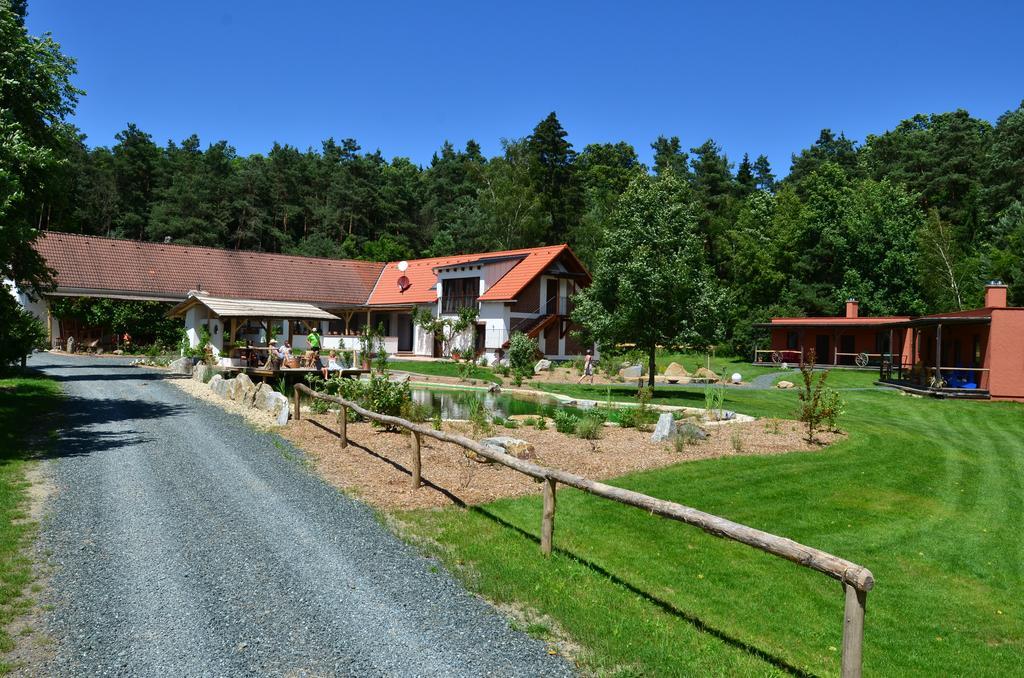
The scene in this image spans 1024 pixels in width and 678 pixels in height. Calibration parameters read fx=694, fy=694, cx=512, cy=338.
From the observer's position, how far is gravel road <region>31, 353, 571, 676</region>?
5.04 m

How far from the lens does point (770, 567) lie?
25.7 ft

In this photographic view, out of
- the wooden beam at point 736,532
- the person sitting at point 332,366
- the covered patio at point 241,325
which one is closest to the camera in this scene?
the wooden beam at point 736,532

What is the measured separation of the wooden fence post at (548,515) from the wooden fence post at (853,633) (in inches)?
133

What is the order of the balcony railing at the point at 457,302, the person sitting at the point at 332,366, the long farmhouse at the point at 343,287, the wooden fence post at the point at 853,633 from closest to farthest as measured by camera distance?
1. the wooden fence post at the point at 853,633
2. the person sitting at the point at 332,366
3. the long farmhouse at the point at 343,287
4. the balcony railing at the point at 457,302

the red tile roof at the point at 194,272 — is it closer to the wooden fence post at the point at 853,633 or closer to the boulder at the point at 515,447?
the boulder at the point at 515,447

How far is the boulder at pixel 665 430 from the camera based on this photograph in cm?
1477

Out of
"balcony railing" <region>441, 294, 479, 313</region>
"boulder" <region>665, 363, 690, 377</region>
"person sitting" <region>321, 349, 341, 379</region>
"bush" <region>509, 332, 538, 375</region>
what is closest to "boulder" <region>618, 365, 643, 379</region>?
"boulder" <region>665, 363, 690, 377</region>

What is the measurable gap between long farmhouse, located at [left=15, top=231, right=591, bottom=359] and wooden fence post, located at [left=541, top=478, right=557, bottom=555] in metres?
29.9

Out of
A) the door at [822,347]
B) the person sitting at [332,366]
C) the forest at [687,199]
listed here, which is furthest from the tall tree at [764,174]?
the person sitting at [332,366]

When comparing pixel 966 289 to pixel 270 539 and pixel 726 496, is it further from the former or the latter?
pixel 270 539

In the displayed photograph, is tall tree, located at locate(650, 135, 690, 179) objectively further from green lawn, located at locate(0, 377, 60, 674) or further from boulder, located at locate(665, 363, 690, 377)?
green lawn, located at locate(0, 377, 60, 674)

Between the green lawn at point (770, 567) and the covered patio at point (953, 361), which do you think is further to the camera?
the covered patio at point (953, 361)

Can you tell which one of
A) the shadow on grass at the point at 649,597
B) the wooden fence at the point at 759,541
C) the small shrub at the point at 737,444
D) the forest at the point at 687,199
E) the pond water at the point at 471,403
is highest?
the forest at the point at 687,199

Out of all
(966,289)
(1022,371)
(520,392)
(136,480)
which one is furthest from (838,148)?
(136,480)
